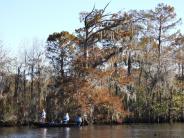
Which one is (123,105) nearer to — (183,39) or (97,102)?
(97,102)

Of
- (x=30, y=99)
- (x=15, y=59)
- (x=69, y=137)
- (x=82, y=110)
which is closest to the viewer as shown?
(x=69, y=137)

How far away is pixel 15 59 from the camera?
236 ft

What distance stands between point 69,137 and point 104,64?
73.3 feet

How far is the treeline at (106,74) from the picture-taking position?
6306 centimetres

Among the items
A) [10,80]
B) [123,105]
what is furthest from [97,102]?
[10,80]

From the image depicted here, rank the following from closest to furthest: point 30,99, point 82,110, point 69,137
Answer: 1. point 69,137
2. point 82,110
3. point 30,99

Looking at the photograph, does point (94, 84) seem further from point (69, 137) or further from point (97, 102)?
point (69, 137)

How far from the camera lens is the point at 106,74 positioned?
2474 inches

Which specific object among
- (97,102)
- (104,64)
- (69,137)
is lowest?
(69,137)

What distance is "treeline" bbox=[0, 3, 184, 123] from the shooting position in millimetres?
63062

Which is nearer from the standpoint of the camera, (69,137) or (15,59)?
(69,137)

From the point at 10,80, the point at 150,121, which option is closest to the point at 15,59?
the point at 10,80

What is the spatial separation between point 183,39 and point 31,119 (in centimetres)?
2247

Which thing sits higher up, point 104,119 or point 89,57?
point 89,57
